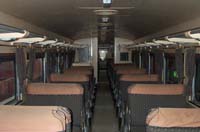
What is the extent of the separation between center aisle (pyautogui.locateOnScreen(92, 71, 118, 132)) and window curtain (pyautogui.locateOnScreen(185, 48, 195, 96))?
2.51 m

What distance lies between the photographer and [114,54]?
1775 centimetres

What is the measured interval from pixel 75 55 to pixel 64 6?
472 inches

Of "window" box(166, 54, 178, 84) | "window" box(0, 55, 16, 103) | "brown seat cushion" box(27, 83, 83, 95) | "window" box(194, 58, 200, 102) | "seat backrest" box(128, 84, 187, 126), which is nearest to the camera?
"window" box(0, 55, 16, 103)

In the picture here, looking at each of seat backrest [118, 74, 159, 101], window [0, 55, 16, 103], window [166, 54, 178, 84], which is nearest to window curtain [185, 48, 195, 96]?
window [166, 54, 178, 84]

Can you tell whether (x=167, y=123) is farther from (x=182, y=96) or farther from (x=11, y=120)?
(x=182, y=96)

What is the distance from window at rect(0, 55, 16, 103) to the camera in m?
5.51

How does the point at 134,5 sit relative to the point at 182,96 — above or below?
above

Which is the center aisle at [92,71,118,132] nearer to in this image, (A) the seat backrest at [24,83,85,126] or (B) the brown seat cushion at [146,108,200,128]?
(A) the seat backrest at [24,83,85,126]

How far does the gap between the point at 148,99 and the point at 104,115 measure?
171 inches

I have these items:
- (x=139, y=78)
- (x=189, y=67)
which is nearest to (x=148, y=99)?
(x=189, y=67)

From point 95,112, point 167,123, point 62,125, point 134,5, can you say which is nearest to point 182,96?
point 134,5

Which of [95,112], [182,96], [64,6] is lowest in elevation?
[95,112]

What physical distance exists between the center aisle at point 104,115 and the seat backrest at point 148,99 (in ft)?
7.88

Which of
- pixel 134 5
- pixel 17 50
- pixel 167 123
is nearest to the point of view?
pixel 167 123
